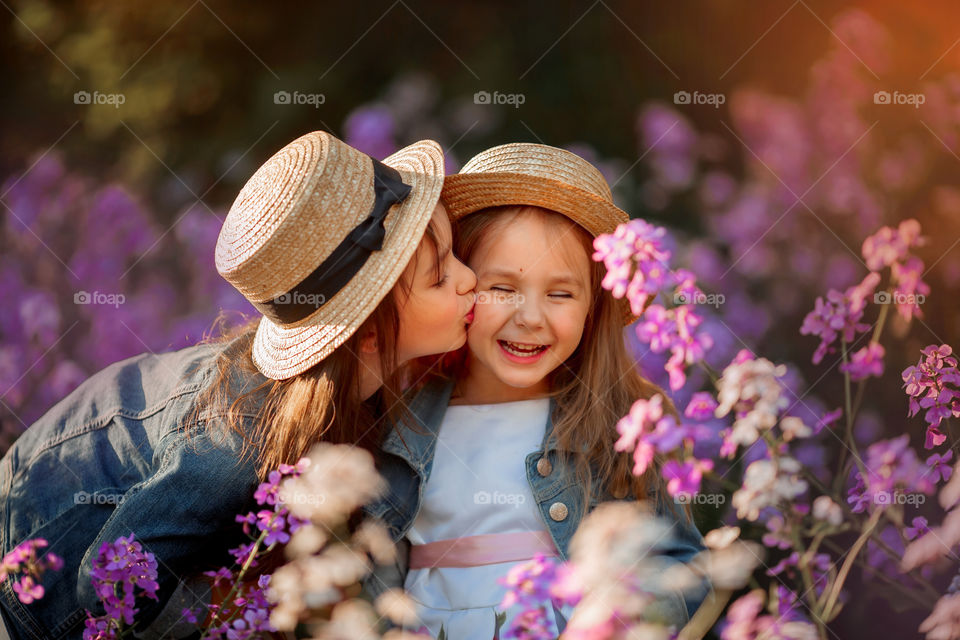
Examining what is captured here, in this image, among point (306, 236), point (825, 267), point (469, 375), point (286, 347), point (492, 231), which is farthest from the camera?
point (825, 267)

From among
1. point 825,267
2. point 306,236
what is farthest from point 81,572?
point 825,267

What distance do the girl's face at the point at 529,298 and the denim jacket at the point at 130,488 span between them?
575 mm

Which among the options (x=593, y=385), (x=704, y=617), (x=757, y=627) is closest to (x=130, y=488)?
(x=593, y=385)

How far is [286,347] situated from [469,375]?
1.72 feet

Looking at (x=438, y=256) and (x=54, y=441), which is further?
(x=54, y=441)

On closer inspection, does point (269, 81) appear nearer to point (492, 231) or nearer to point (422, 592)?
point (492, 231)

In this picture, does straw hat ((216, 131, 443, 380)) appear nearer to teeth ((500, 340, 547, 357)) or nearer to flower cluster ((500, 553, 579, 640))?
teeth ((500, 340, 547, 357))

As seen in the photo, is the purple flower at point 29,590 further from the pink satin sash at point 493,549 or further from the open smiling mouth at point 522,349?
the open smiling mouth at point 522,349

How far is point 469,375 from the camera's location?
2.40m

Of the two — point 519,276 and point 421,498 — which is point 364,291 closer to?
point 519,276

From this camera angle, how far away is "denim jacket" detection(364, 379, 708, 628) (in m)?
2.10

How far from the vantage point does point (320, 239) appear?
74.8 inches

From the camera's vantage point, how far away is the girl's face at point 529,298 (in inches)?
83.3

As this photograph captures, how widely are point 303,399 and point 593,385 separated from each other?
0.68 metres
